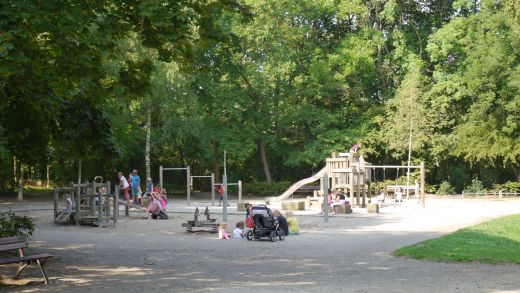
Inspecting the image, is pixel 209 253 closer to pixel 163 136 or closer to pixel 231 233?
pixel 231 233

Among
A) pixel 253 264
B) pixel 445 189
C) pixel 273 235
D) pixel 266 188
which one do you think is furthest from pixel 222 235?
pixel 445 189

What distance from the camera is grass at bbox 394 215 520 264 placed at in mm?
14164

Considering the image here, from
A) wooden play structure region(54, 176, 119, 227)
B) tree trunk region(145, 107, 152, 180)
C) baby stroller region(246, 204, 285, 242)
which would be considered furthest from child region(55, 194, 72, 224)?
tree trunk region(145, 107, 152, 180)

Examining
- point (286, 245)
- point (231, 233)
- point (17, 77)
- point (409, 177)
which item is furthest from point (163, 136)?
point (17, 77)

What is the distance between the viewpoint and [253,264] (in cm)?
1388

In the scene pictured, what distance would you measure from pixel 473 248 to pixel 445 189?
35.4 metres

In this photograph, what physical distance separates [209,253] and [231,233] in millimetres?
4895

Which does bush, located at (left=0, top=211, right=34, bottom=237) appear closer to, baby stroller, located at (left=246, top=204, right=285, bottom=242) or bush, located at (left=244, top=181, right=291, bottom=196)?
baby stroller, located at (left=246, top=204, right=285, bottom=242)

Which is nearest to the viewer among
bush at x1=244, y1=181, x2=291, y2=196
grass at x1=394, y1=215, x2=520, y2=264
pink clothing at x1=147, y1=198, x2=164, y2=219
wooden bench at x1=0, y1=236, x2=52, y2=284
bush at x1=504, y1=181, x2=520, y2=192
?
wooden bench at x1=0, y1=236, x2=52, y2=284

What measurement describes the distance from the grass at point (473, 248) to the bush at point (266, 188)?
97.4ft

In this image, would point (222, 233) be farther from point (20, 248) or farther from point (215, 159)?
point (215, 159)

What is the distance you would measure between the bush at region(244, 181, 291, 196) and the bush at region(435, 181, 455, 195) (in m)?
11.0

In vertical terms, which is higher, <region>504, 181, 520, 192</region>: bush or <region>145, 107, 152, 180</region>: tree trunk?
<region>145, 107, 152, 180</region>: tree trunk

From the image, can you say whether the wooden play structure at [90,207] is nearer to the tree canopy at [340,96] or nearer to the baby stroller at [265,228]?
the baby stroller at [265,228]
